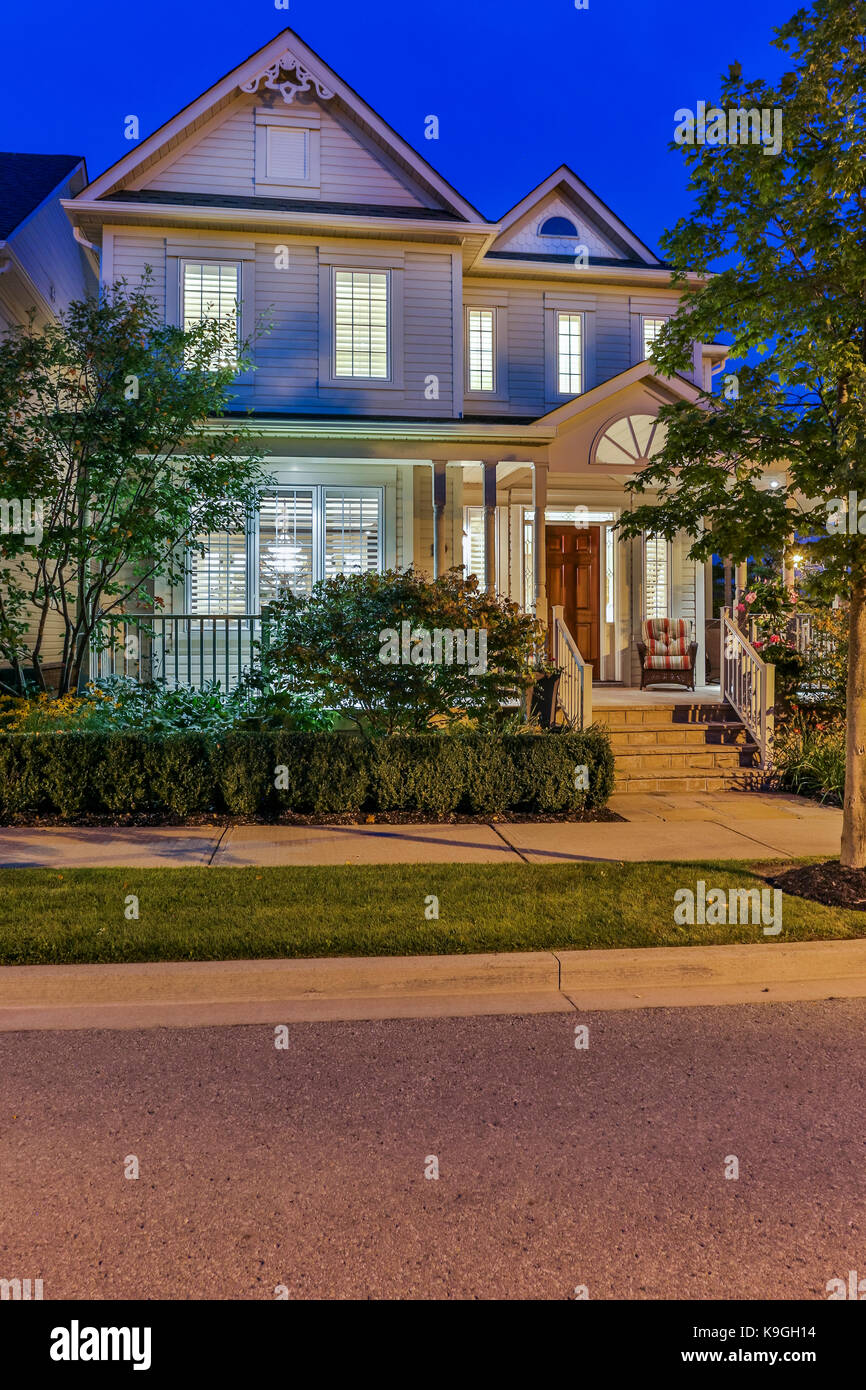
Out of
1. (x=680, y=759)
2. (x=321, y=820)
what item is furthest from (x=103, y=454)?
(x=680, y=759)

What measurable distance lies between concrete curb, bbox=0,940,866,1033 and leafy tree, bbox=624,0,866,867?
1.86m

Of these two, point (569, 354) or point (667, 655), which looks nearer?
point (667, 655)

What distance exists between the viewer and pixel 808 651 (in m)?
11.6

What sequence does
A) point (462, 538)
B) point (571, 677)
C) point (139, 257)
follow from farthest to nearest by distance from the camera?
point (462, 538), point (139, 257), point (571, 677)

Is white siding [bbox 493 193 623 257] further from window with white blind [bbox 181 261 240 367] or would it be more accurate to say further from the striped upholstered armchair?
the striped upholstered armchair

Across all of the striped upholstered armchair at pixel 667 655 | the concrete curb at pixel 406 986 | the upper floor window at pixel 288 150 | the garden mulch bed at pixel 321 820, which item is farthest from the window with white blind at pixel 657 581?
the concrete curb at pixel 406 986

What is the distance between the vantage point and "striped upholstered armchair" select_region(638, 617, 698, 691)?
570 inches

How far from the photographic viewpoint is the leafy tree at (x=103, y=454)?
1025cm

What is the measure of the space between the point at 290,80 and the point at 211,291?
12.1 feet

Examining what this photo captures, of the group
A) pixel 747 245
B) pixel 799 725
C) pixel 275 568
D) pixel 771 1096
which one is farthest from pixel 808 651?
pixel 771 1096

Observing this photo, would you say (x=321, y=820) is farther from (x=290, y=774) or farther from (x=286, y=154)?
(x=286, y=154)

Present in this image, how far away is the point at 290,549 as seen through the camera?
14.4 metres

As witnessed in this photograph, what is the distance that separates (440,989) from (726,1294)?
246 cm

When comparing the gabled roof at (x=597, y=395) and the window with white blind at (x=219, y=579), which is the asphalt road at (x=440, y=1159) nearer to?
the gabled roof at (x=597, y=395)
